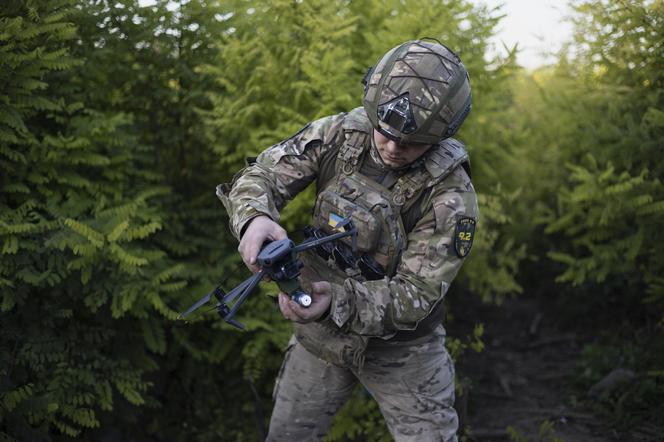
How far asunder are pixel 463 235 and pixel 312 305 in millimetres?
725

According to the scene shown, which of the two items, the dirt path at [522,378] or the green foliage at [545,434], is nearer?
the green foliage at [545,434]

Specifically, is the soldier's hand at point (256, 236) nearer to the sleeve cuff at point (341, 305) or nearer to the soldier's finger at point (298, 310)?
the soldier's finger at point (298, 310)

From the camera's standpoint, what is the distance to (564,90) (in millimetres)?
5883

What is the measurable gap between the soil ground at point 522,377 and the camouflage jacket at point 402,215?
2080 millimetres

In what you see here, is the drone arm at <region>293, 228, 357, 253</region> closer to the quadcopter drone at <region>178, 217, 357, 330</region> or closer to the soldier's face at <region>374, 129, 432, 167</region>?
the quadcopter drone at <region>178, 217, 357, 330</region>

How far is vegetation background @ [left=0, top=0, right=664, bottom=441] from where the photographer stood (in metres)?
3.64

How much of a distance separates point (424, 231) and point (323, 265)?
56 centimetres

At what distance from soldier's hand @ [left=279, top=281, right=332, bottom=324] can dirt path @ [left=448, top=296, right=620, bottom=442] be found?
7.72 feet

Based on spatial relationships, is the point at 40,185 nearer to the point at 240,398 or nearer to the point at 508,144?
the point at 240,398

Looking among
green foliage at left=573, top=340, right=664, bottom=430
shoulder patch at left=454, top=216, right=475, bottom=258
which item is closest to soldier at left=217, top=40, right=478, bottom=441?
shoulder patch at left=454, top=216, right=475, bottom=258

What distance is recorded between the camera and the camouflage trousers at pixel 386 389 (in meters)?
2.88

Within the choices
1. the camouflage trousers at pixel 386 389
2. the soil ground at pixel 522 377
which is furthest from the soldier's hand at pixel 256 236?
the soil ground at pixel 522 377

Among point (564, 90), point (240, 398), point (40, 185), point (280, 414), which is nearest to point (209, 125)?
point (40, 185)

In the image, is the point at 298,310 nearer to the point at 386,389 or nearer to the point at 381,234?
the point at 381,234
